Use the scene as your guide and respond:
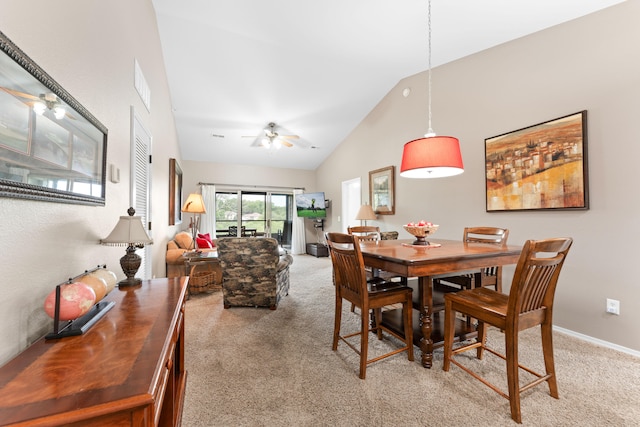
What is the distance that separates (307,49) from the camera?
3.57 metres

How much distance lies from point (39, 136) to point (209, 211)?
6148 millimetres

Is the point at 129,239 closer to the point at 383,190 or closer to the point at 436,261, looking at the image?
the point at 436,261

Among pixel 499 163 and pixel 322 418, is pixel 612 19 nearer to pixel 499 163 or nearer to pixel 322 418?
pixel 499 163

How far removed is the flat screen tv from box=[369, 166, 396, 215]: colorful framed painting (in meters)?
1.94

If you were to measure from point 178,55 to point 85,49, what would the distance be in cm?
270

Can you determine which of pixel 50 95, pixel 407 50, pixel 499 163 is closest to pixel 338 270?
pixel 50 95

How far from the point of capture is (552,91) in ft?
8.64

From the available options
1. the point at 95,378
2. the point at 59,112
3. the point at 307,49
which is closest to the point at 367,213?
the point at 307,49

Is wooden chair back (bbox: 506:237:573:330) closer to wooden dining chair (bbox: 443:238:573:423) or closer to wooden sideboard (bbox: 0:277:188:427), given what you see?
wooden dining chair (bbox: 443:238:573:423)

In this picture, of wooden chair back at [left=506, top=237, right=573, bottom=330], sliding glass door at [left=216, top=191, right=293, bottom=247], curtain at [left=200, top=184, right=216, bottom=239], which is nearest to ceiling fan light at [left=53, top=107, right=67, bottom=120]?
wooden chair back at [left=506, top=237, right=573, bottom=330]

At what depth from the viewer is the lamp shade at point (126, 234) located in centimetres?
147

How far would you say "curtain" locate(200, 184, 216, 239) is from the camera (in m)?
6.77

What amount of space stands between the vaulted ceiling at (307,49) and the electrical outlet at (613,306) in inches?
101

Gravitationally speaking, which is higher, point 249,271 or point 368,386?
point 249,271
